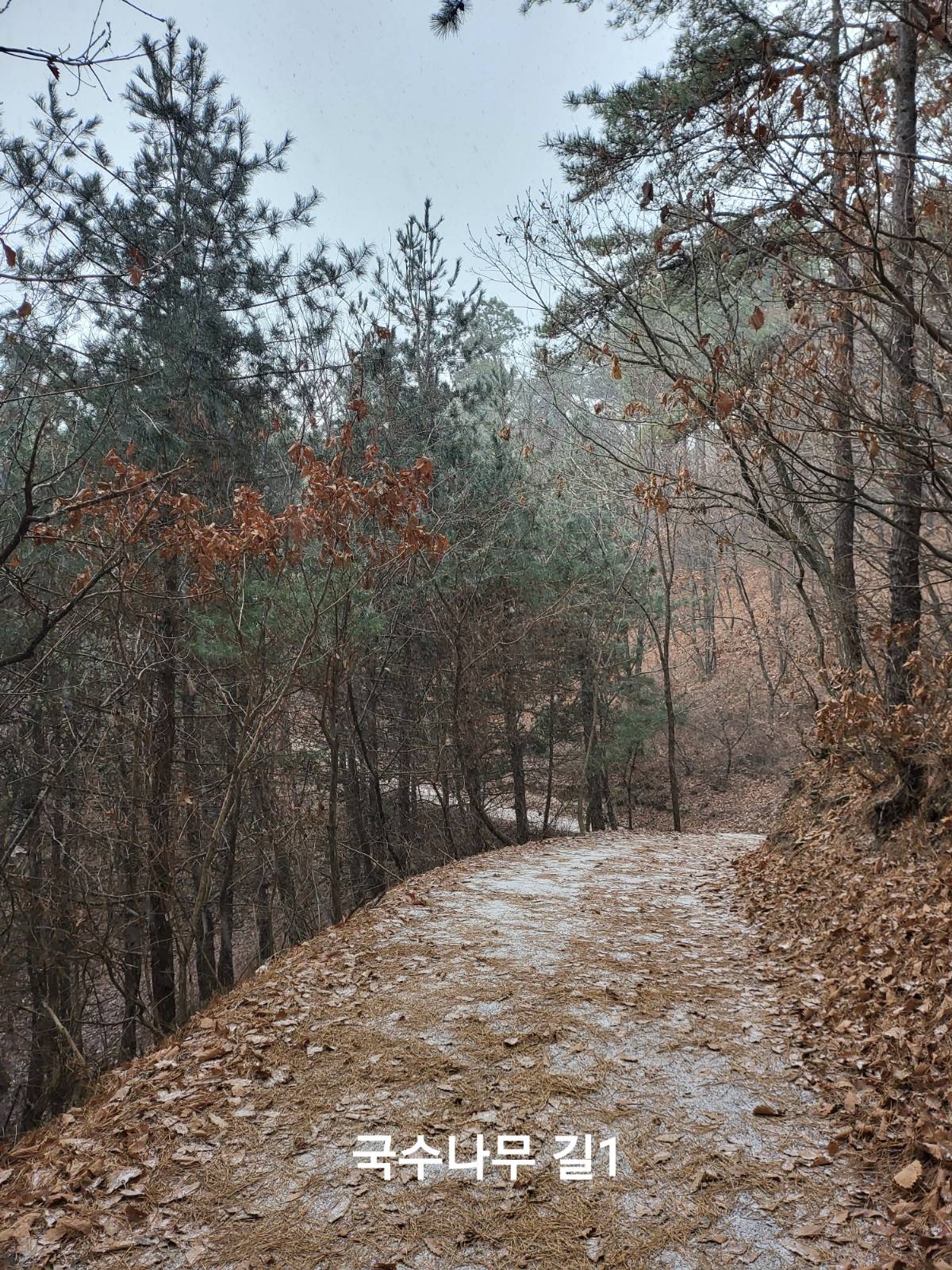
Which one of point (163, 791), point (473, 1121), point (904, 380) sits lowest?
point (473, 1121)

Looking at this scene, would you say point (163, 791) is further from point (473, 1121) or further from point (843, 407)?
point (843, 407)

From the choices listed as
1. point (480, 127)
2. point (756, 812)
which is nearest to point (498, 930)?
point (480, 127)

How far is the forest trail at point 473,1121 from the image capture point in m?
2.51

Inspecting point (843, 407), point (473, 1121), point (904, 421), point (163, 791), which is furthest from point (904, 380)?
point (163, 791)

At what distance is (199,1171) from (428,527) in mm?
7912

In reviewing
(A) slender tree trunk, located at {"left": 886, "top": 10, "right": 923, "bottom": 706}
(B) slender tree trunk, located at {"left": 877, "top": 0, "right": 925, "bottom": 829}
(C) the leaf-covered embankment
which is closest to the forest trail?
(C) the leaf-covered embankment

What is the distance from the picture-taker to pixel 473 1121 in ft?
10.3

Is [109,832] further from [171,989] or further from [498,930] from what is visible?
[498,930]

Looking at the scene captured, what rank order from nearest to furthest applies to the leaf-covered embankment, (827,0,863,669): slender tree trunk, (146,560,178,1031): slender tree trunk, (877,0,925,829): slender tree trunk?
the leaf-covered embankment
(827,0,863,669): slender tree trunk
(877,0,925,829): slender tree trunk
(146,560,178,1031): slender tree trunk

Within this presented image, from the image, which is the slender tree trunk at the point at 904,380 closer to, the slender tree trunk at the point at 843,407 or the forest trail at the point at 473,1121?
the slender tree trunk at the point at 843,407

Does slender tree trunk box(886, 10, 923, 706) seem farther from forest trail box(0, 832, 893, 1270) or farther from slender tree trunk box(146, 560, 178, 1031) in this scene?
slender tree trunk box(146, 560, 178, 1031)

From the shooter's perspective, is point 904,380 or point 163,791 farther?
point 163,791

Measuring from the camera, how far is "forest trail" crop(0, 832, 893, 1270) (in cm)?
251

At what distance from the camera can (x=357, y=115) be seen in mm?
8758
